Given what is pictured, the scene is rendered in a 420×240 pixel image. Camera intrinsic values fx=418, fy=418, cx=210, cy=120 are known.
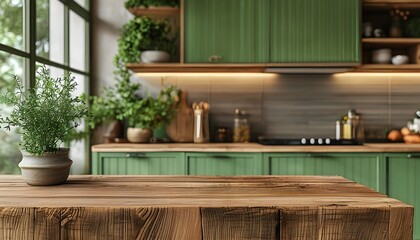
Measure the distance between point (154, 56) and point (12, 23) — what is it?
1.44 m

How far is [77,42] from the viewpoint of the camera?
3.90 meters

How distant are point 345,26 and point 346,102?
80 centimetres

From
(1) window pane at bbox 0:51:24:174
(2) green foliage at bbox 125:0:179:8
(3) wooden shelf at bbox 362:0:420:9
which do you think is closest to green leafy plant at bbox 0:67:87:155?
(1) window pane at bbox 0:51:24:174

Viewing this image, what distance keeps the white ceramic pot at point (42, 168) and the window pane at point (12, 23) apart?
110cm

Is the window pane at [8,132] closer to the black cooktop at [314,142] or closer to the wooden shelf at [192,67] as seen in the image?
the wooden shelf at [192,67]

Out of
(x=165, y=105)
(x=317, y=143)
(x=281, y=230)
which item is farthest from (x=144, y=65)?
(x=281, y=230)

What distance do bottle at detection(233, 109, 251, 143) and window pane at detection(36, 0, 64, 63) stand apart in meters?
1.70

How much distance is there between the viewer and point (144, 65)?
3754 millimetres

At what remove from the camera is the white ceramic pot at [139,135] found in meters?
3.84

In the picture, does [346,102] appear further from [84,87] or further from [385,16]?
[84,87]

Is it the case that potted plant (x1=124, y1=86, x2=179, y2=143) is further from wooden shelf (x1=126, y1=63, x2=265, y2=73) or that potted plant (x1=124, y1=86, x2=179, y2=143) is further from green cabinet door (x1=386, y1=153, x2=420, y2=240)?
green cabinet door (x1=386, y1=153, x2=420, y2=240)

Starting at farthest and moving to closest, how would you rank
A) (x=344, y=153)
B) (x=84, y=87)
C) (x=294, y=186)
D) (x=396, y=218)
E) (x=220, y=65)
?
(x=84, y=87) → (x=220, y=65) → (x=344, y=153) → (x=294, y=186) → (x=396, y=218)

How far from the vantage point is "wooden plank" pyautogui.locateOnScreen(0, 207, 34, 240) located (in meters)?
1.25

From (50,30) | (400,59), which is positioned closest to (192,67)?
(50,30)
